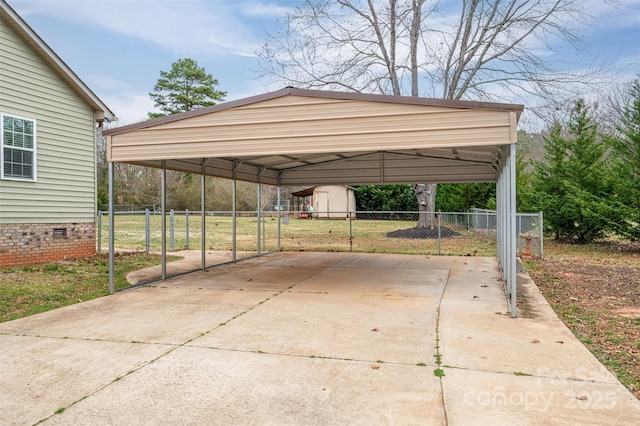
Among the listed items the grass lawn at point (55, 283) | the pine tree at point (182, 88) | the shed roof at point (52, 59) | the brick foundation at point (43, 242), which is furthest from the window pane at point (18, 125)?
the pine tree at point (182, 88)

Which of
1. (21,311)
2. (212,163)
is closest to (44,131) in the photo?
(212,163)

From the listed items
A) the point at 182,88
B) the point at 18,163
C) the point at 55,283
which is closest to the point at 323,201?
the point at 182,88

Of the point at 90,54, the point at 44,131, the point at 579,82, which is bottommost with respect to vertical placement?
Answer: the point at 44,131

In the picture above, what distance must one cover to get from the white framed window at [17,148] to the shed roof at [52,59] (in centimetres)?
140

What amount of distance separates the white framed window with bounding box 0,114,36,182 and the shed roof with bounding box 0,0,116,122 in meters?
1.40

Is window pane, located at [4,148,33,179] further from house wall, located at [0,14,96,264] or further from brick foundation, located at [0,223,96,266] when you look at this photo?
brick foundation, located at [0,223,96,266]

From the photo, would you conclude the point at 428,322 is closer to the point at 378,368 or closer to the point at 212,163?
the point at 378,368

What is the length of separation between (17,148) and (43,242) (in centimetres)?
211

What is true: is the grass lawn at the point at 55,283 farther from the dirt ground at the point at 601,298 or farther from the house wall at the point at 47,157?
the dirt ground at the point at 601,298

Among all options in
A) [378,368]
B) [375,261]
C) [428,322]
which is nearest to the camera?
[378,368]

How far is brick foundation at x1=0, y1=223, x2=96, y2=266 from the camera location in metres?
9.45

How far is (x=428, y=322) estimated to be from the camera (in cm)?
532

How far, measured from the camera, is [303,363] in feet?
12.8

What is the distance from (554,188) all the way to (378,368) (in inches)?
591
